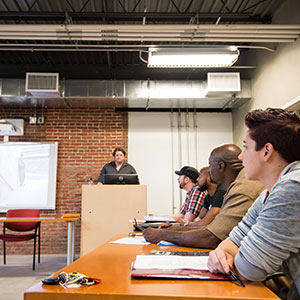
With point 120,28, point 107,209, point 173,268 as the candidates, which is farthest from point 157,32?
point 173,268

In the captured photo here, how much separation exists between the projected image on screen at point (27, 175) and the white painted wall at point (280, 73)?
12.8 feet

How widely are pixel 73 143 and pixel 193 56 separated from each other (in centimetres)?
306

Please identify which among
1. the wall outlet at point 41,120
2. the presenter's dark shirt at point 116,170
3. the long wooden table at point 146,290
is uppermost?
Result: the wall outlet at point 41,120

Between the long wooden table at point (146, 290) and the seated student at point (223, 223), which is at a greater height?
the seated student at point (223, 223)

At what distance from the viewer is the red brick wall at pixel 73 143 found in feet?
19.2

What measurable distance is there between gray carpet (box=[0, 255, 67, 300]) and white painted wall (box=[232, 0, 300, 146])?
3.92 m

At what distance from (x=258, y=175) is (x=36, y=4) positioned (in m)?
4.41

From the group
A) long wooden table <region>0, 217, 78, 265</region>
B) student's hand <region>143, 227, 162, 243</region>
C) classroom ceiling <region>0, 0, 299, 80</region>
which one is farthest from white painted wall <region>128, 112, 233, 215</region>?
student's hand <region>143, 227, 162, 243</region>

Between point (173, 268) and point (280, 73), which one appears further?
point (280, 73)

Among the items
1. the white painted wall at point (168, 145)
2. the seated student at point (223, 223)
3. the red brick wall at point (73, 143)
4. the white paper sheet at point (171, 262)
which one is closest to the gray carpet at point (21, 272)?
the red brick wall at point (73, 143)

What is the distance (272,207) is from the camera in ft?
2.82

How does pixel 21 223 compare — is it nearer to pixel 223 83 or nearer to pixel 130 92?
pixel 130 92

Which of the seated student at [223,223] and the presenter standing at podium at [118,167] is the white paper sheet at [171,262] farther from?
the presenter standing at podium at [118,167]

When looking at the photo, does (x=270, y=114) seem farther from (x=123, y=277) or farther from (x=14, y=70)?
(x=14, y=70)
